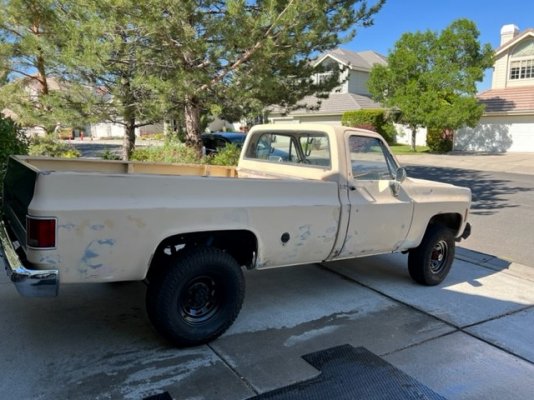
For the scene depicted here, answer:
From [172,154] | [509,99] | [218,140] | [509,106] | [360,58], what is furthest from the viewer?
[360,58]

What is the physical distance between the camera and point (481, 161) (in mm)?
23047

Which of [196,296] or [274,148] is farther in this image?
[274,148]

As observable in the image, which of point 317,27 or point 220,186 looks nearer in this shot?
→ point 220,186

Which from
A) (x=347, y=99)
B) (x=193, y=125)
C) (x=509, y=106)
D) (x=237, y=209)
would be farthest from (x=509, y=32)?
(x=237, y=209)

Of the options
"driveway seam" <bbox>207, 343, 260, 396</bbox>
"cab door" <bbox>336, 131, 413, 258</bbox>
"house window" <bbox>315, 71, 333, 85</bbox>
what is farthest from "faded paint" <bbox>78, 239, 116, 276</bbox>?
"house window" <bbox>315, 71, 333, 85</bbox>

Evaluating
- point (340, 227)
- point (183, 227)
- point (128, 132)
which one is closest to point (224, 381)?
point (183, 227)

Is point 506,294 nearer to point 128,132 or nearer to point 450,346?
point 450,346

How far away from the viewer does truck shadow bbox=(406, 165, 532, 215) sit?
11.2m

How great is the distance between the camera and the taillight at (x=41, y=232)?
290 centimetres

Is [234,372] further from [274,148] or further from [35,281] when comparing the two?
[274,148]

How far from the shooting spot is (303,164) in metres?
4.90

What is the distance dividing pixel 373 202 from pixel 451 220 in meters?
1.73

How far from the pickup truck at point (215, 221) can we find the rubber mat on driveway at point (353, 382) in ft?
2.73

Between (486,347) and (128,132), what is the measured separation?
40.1 ft
